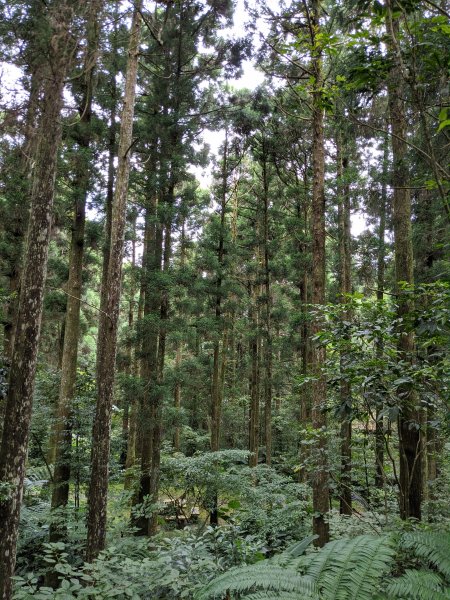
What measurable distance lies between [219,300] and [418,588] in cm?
1270

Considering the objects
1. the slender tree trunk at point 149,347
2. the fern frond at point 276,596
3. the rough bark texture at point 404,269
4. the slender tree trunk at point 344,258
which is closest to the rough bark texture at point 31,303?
the fern frond at point 276,596

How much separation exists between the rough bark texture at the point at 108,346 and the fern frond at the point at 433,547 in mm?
5205

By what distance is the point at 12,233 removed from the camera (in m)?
12.2

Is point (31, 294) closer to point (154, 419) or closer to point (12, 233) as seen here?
point (154, 419)

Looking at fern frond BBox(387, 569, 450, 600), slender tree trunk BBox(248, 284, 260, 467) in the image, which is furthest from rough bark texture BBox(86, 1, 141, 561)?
slender tree trunk BBox(248, 284, 260, 467)

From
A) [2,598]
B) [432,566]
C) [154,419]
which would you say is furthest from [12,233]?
[432,566]

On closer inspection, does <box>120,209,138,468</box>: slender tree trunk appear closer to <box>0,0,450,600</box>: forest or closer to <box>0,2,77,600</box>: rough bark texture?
<box>0,0,450,600</box>: forest

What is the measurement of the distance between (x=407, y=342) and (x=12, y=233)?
1134cm

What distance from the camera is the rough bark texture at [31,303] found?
5.02 m

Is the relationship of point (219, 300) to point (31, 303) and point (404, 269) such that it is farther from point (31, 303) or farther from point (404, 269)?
point (31, 303)

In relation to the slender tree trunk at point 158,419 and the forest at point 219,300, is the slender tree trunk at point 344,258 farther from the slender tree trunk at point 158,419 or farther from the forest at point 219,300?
the slender tree trunk at point 158,419

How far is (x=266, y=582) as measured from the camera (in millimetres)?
2389

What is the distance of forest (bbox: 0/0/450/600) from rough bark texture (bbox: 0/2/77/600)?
0.10 ft

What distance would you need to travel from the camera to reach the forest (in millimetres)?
3381
